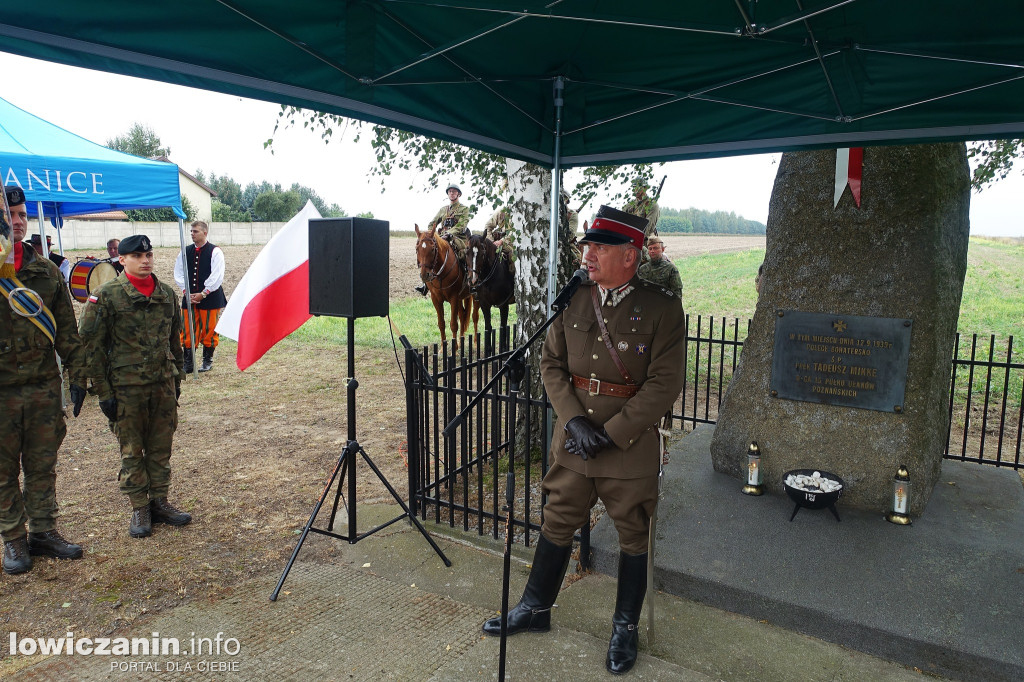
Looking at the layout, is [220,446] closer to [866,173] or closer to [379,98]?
[379,98]

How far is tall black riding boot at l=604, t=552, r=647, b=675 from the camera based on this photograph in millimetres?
3016

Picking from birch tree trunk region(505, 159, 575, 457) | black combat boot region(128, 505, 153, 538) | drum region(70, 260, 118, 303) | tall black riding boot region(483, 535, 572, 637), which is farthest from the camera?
drum region(70, 260, 118, 303)

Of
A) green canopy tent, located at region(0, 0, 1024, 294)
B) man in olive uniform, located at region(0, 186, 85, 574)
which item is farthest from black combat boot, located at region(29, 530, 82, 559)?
green canopy tent, located at region(0, 0, 1024, 294)

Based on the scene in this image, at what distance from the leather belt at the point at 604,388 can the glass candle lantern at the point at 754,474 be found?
206cm

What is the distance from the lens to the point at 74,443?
6676 millimetres

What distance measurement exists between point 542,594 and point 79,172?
764 cm

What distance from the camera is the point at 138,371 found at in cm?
445

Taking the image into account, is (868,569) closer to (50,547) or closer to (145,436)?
(145,436)

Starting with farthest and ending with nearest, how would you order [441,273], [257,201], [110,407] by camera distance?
[257,201], [441,273], [110,407]

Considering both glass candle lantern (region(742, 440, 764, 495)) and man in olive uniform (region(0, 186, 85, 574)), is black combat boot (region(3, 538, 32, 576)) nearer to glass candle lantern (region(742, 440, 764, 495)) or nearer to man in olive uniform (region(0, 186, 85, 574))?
man in olive uniform (region(0, 186, 85, 574))

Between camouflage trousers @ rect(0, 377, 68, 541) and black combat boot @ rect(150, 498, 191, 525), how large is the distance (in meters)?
0.64

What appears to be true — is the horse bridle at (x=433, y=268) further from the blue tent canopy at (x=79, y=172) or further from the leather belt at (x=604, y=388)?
the leather belt at (x=604, y=388)

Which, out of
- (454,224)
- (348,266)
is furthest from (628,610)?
(454,224)

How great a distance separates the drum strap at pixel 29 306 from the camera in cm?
380
